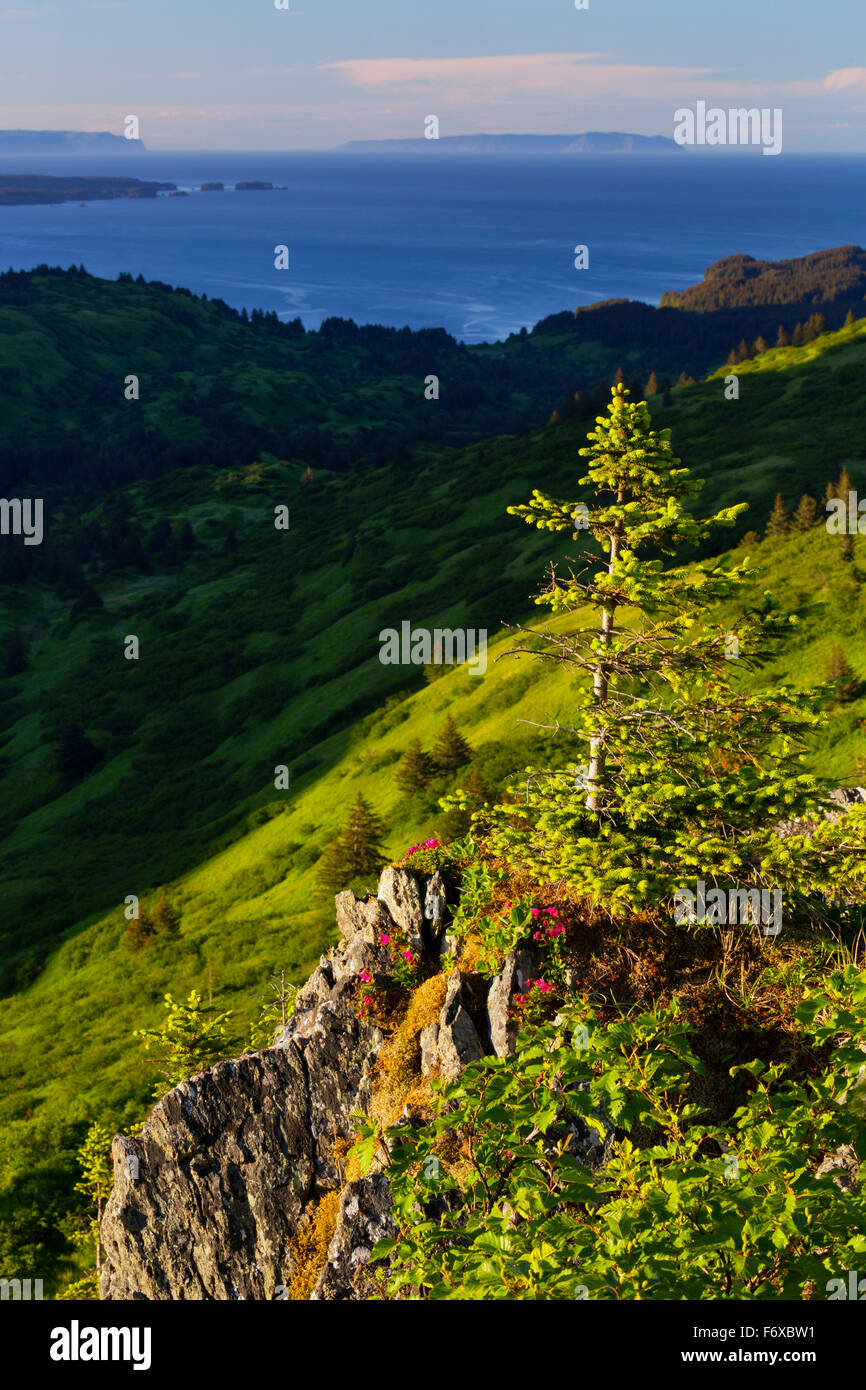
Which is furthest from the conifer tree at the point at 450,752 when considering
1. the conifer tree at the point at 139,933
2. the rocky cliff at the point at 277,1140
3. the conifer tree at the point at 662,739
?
the conifer tree at the point at 662,739

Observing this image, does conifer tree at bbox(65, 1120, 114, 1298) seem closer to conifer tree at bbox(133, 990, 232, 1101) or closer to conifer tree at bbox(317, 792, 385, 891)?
conifer tree at bbox(133, 990, 232, 1101)

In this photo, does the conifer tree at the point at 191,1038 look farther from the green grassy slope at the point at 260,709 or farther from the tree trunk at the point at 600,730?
the tree trunk at the point at 600,730

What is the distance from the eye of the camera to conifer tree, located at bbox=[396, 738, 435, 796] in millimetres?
53000

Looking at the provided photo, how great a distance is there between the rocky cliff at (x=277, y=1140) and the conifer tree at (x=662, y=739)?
3091 mm

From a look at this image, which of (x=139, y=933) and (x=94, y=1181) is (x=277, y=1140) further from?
(x=139, y=933)

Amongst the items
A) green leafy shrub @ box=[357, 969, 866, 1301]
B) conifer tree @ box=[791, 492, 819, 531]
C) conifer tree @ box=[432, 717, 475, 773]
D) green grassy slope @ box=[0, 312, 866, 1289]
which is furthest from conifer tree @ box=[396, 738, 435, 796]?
green leafy shrub @ box=[357, 969, 866, 1301]

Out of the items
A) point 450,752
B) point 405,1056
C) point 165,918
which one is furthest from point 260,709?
point 405,1056

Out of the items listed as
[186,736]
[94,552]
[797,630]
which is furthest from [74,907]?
[94,552]

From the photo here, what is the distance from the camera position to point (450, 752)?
53344mm

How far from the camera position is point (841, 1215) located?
6.68m

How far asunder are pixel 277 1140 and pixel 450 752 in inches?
1415

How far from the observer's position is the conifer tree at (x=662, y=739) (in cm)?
1492

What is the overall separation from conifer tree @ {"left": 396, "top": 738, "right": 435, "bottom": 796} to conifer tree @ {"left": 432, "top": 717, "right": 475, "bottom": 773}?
0.53 meters
